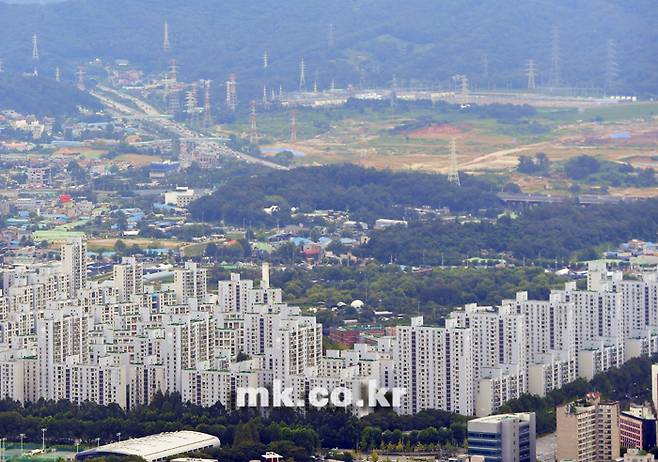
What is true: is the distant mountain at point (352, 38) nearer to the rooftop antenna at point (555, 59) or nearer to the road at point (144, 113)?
the rooftop antenna at point (555, 59)

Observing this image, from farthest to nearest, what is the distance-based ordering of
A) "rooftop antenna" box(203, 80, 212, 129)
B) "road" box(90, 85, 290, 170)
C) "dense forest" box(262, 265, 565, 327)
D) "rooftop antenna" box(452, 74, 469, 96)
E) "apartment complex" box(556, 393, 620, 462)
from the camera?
"rooftop antenna" box(452, 74, 469, 96), "rooftop antenna" box(203, 80, 212, 129), "road" box(90, 85, 290, 170), "dense forest" box(262, 265, 565, 327), "apartment complex" box(556, 393, 620, 462)

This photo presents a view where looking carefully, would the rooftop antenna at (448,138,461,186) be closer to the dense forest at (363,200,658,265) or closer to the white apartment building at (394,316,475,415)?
the dense forest at (363,200,658,265)

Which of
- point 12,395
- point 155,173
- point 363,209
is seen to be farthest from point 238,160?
point 12,395

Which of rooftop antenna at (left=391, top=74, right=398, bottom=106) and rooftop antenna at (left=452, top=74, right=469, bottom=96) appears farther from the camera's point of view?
rooftop antenna at (left=452, top=74, right=469, bottom=96)

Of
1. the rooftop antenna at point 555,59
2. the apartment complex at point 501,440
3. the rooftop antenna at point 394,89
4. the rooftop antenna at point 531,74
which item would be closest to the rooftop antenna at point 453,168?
the rooftop antenna at point 394,89

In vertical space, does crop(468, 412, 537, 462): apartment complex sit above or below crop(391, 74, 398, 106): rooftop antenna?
above

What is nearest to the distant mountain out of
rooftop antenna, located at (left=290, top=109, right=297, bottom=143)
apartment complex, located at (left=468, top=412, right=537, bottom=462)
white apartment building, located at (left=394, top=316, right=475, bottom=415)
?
rooftop antenna, located at (left=290, top=109, right=297, bottom=143)

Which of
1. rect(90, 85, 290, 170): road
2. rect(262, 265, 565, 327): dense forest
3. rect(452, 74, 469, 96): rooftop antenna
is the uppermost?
rect(452, 74, 469, 96): rooftop antenna
